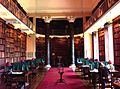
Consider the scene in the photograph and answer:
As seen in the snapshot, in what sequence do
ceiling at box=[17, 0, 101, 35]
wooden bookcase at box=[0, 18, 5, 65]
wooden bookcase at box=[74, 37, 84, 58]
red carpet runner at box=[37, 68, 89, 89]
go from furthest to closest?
1. wooden bookcase at box=[74, 37, 84, 58]
2. ceiling at box=[17, 0, 101, 35]
3. wooden bookcase at box=[0, 18, 5, 65]
4. red carpet runner at box=[37, 68, 89, 89]

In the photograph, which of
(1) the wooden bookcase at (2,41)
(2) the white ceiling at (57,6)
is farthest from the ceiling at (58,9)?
(1) the wooden bookcase at (2,41)

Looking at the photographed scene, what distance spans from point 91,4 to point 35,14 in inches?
188

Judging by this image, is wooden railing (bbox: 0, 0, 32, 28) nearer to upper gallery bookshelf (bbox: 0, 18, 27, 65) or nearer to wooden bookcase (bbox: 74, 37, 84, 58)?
upper gallery bookshelf (bbox: 0, 18, 27, 65)

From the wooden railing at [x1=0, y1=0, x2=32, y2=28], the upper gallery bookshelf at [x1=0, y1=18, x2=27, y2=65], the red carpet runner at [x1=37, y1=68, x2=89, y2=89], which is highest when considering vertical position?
the wooden railing at [x1=0, y1=0, x2=32, y2=28]

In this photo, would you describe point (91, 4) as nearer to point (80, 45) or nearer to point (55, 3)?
point (55, 3)

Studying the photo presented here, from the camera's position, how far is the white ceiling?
551 inches

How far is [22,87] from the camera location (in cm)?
655

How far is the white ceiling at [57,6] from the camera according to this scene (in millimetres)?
13984

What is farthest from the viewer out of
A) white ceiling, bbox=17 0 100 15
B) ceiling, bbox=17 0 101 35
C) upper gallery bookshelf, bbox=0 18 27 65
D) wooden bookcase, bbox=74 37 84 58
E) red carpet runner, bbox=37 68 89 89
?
wooden bookcase, bbox=74 37 84 58

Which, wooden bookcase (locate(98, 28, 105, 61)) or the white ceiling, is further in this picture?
the white ceiling

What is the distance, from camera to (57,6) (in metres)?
15.4

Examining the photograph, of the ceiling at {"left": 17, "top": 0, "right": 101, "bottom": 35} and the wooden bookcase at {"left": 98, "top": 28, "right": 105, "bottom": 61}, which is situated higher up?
the ceiling at {"left": 17, "top": 0, "right": 101, "bottom": 35}

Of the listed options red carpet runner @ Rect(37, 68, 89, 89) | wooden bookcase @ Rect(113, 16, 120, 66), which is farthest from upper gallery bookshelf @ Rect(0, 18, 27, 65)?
wooden bookcase @ Rect(113, 16, 120, 66)

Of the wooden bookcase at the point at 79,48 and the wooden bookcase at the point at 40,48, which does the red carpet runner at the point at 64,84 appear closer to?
the wooden bookcase at the point at 79,48
